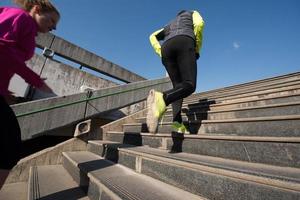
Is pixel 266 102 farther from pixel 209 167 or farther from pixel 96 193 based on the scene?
pixel 96 193

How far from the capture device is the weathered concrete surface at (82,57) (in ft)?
19.5

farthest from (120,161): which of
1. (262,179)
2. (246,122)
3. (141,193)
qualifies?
(262,179)

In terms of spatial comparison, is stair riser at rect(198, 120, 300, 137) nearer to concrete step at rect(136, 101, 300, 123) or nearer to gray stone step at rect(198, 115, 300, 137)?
gray stone step at rect(198, 115, 300, 137)

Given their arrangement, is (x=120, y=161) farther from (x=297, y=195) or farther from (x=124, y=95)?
(x=124, y=95)

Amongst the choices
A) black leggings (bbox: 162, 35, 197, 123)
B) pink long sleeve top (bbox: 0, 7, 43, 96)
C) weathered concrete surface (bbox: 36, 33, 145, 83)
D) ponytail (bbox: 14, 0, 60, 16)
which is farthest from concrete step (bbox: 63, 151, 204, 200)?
weathered concrete surface (bbox: 36, 33, 145, 83)

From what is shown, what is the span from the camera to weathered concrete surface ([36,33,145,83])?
5949mm

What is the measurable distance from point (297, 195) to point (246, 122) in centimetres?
127

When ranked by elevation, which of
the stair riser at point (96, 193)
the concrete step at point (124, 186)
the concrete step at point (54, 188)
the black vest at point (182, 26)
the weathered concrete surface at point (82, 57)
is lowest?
the concrete step at point (54, 188)

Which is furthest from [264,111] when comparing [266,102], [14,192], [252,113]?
[14,192]

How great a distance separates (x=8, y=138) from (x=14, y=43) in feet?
1.89

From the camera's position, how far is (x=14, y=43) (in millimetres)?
1064

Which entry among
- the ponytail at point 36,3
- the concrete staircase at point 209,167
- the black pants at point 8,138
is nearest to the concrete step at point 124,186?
the concrete staircase at point 209,167

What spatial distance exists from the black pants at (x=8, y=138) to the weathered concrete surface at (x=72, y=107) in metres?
2.63

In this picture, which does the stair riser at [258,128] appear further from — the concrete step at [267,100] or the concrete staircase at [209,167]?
the concrete step at [267,100]
